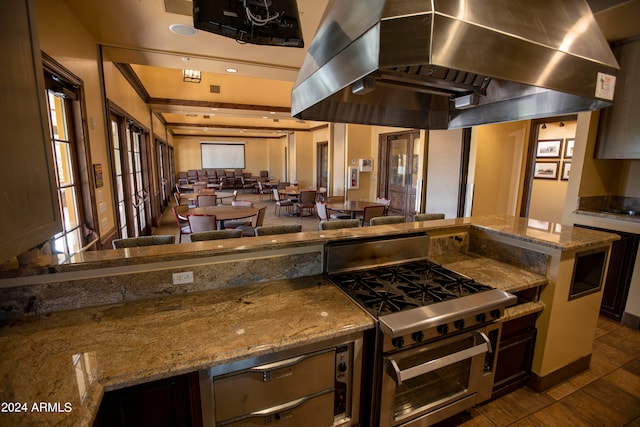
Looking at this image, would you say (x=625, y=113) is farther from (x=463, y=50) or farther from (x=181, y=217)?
(x=181, y=217)

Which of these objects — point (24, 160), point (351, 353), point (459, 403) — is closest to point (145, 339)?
point (24, 160)

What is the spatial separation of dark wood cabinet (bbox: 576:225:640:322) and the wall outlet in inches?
146

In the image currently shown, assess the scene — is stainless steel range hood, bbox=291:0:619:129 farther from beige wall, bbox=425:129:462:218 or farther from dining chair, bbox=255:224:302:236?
beige wall, bbox=425:129:462:218

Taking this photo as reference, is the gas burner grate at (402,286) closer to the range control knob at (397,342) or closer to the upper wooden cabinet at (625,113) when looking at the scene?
the range control knob at (397,342)

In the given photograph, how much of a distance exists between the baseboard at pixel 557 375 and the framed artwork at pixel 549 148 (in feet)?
12.3

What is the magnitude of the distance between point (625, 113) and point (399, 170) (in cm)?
419

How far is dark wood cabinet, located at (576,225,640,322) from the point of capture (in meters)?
2.71

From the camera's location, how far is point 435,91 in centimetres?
164

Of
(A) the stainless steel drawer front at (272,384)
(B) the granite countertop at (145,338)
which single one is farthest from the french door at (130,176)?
(A) the stainless steel drawer front at (272,384)

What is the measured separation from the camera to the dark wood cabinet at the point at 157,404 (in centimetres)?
104

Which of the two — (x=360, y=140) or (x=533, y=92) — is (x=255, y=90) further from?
(x=533, y=92)

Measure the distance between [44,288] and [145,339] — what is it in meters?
0.63

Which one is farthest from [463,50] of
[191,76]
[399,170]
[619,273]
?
[399,170]

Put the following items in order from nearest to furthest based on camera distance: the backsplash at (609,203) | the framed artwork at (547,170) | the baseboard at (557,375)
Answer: the baseboard at (557,375), the backsplash at (609,203), the framed artwork at (547,170)
